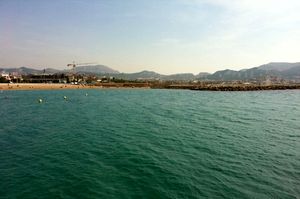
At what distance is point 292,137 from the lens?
29.1 m

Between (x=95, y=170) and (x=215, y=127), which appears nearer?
(x=95, y=170)

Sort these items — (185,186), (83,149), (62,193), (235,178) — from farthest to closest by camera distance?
(83,149)
(235,178)
(185,186)
(62,193)

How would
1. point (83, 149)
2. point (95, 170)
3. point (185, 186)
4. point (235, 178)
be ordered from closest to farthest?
point (185, 186)
point (235, 178)
point (95, 170)
point (83, 149)

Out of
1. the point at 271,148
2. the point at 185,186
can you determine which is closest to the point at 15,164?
the point at 185,186

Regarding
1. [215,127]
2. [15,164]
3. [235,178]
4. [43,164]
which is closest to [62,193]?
[43,164]

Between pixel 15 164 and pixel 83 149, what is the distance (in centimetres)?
615

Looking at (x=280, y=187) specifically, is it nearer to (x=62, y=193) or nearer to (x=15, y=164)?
(x=62, y=193)

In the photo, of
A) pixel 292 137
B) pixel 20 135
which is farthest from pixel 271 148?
pixel 20 135

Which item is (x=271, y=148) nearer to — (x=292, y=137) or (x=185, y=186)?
(x=292, y=137)

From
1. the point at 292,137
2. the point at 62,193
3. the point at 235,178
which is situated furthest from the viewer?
the point at 292,137

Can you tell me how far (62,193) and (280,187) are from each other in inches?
563

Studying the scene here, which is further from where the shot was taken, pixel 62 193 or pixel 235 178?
pixel 235 178

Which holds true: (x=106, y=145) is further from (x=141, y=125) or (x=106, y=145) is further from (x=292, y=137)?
(x=292, y=137)

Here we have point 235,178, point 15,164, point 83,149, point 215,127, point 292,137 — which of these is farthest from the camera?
point 215,127
